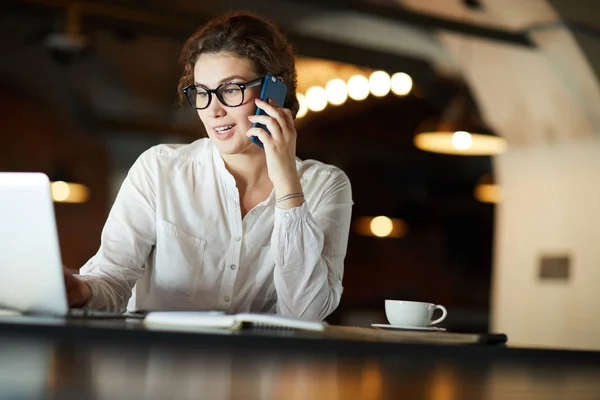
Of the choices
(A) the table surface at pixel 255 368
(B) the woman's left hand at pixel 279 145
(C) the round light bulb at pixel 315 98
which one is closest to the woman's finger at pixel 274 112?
(B) the woman's left hand at pixel 279 145

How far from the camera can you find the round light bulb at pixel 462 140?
6310 mm

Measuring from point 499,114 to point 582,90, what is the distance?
2.72ft

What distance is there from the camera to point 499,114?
26.8 ft

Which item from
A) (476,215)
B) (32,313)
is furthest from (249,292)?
(476,215)

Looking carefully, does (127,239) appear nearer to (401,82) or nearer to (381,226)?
(401,82)

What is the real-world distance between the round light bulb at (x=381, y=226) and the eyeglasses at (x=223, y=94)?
362 inches

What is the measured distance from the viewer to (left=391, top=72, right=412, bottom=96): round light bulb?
9.14 metres

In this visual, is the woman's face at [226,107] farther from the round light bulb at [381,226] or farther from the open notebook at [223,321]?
the round light bulb at [381,226]

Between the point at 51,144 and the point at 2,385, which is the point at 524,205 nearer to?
the point at 51,144

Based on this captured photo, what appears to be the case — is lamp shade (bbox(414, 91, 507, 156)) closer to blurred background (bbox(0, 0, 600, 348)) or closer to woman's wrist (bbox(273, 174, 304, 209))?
blurred background (bbox(0, 0, 600, 348))

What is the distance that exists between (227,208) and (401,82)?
22.7ft

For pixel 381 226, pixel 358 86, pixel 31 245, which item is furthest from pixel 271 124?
pixel 381 226

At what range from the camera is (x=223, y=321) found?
1445 mm

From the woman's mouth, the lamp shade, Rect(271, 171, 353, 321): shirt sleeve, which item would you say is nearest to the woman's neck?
the woman's mouth
